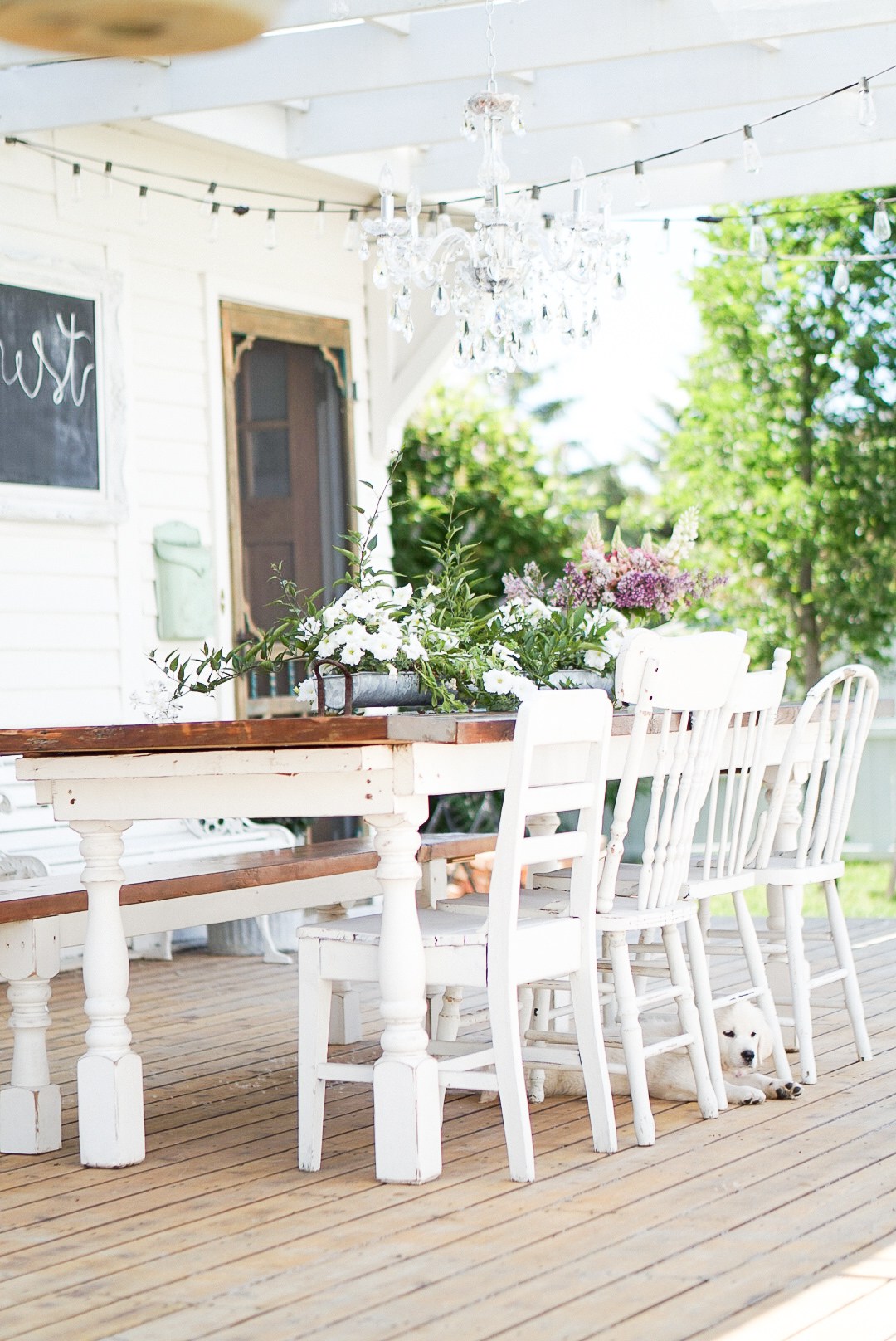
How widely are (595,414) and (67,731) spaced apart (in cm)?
2223

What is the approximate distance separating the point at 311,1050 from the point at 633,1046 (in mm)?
644

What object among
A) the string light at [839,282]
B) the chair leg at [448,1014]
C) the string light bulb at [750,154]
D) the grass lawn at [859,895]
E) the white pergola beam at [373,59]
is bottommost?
the grass lawn at [859,895]

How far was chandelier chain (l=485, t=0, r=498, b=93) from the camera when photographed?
4738mm

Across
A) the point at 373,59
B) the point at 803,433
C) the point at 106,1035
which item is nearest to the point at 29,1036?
the point at 106,1035

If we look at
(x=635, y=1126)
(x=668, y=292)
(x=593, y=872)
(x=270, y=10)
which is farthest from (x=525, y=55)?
(x=668, y=292)

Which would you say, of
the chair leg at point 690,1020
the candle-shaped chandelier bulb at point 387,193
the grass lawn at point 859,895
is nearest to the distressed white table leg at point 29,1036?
the chair leg at point 690,1020

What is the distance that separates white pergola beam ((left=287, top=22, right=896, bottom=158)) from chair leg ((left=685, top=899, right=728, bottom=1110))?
3042 mm

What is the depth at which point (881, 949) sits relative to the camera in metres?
6.29

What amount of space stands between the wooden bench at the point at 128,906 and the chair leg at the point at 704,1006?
2.97 ft

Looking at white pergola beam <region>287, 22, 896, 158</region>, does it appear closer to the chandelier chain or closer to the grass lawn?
the chandelier chain

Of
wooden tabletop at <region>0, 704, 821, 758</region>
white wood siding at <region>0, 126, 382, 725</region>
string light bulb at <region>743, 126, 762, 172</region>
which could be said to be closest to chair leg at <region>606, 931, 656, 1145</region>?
wooden tabletop at <region>0, 704, 821, 758</region>

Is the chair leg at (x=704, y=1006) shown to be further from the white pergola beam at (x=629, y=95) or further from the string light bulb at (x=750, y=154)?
the white pergola beam at (x=629, y=95)

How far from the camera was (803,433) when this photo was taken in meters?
9.84

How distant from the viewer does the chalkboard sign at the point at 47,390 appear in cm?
602
